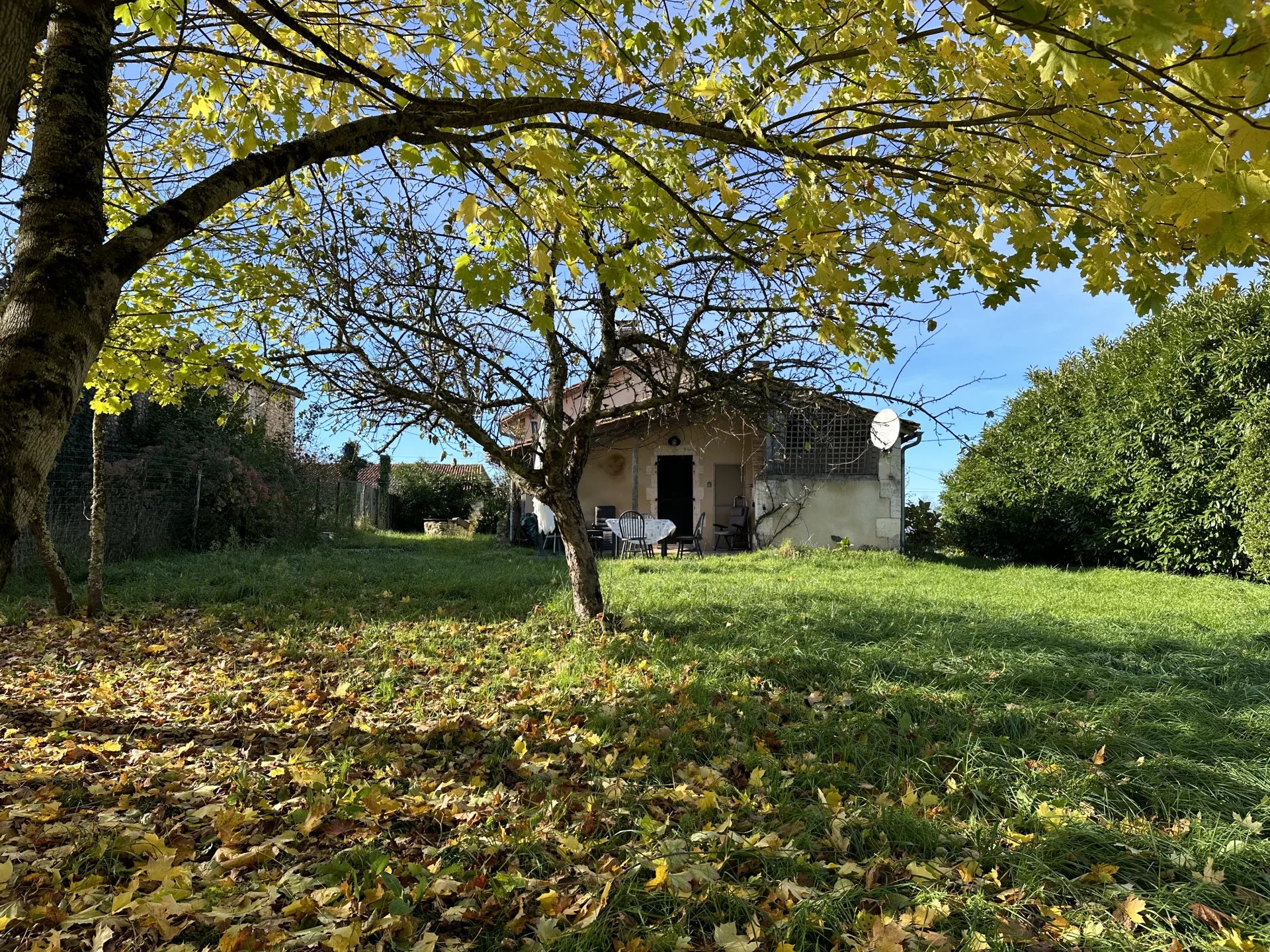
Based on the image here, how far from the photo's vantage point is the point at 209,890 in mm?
2080

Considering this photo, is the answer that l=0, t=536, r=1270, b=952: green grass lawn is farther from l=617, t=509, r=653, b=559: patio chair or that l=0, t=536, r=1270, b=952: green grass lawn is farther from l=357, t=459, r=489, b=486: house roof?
l=357, t=459, r=489, b=486: house roof

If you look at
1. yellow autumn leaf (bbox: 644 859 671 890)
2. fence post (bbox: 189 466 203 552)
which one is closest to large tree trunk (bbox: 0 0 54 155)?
yellow autumn leaf (bbox: 644 859 671 890)

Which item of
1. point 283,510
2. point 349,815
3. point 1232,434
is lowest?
point 349,815

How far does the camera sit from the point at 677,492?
1783 centimetres

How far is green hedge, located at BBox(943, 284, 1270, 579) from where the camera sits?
30.5 ft

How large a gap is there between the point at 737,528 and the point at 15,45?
1413 cm

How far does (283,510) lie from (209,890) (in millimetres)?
11787

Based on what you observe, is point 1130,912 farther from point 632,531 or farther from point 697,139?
point 632,531

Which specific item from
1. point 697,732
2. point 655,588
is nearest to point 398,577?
point 655,588

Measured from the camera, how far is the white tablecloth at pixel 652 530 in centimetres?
1270

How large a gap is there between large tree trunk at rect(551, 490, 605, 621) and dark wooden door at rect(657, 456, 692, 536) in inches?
430

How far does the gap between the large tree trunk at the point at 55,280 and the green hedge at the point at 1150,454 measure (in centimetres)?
970

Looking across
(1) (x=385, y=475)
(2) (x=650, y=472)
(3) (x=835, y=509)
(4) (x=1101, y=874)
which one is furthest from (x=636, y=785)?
(1) (x=385, y=475)

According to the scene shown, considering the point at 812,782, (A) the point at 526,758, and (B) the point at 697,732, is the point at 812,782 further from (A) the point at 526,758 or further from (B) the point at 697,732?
(A) the point at 526,758
